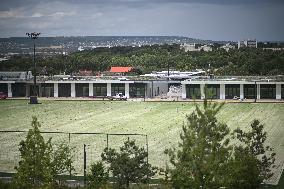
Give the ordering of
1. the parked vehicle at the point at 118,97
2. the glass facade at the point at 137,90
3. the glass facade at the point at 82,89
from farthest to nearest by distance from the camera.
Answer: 1. the glass facade at the point at 82,89
2. the glass facade at the point at 137,90
3. the parked vehicle at the point at 118,97

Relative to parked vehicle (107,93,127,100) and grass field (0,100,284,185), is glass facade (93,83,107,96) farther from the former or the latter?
grass field (0,100,284,185)

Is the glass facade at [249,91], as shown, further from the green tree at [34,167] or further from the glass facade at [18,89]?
the green tree at [34,167]

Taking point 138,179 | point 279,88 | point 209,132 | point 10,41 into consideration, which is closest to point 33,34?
point 279,88

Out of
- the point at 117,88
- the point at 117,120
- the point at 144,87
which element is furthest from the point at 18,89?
the point at 117,120

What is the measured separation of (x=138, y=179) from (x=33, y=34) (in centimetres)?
4955

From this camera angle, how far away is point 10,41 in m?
167

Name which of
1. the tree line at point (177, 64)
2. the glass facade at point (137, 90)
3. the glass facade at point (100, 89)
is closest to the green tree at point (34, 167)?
the glass facade at point (137, 90)

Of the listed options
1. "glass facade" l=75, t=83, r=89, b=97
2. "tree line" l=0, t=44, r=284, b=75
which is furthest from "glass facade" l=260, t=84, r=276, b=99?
"tree line" l=0, t=44, r=284, b=75

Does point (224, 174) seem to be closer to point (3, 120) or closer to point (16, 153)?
point (16, 153)

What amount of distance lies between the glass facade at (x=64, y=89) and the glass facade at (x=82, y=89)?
4.34ft

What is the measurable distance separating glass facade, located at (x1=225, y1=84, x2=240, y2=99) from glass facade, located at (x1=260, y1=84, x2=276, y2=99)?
3.33 metres

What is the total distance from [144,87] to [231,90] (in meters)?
13.0

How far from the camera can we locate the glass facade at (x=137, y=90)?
7734cm

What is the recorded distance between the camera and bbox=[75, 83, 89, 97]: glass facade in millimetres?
79375
